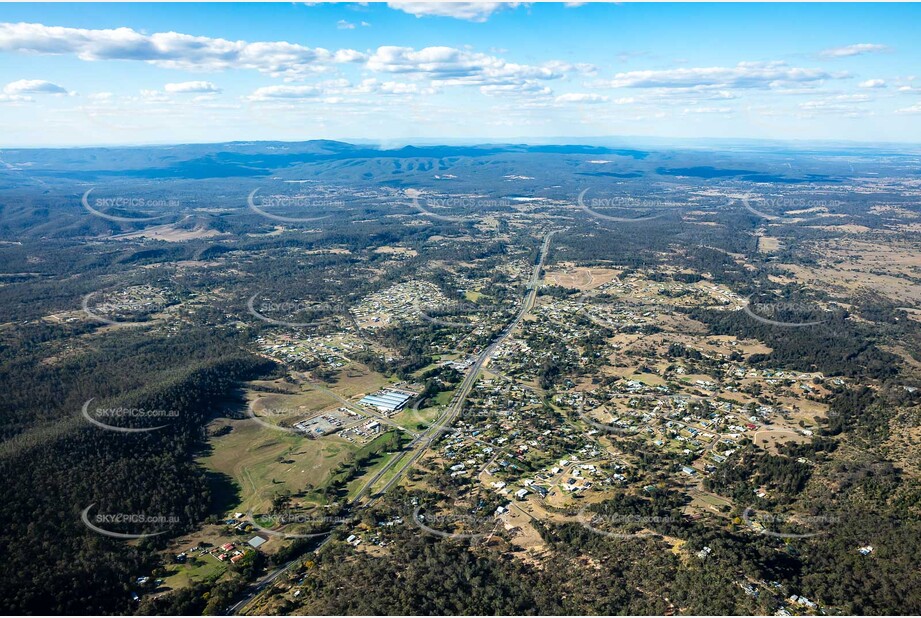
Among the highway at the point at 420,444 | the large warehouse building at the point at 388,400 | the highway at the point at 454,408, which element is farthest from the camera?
the large warehouse building at the point at 388,400

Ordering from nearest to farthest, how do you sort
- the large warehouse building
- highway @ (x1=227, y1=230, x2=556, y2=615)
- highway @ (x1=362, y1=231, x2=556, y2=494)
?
highway @ (x1=227, y1=230, x2=556, y2=615) < highway @ (x1=362, y1=231, x2=556, y2=494) < the large warehouse building

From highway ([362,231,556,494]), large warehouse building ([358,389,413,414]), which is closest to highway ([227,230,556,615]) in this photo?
highway ([362,231,556,494])

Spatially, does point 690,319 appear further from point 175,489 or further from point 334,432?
point 175,489

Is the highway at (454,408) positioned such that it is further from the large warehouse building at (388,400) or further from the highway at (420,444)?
the large warehouse building at (388,400)

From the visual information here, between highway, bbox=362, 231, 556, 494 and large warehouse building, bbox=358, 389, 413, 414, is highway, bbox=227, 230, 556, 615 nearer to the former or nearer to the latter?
highway, bbox=362, 231, 556, 494

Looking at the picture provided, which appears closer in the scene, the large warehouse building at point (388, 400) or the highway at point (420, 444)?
the highway at point (420, 444)

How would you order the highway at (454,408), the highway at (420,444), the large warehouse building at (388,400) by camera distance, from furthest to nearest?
1. the large warehouse building at (388,400)
2. the highway at (454,408)
3. the highway at (420,444)

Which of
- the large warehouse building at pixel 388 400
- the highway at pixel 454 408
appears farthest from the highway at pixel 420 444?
the large warehouse building at pixel 388 400

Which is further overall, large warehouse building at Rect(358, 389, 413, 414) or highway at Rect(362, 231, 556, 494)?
large warehouse building at Rect(358, 389, 413, 414)

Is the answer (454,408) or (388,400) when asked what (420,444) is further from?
(388,400)

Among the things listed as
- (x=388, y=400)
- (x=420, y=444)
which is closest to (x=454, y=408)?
(x=388, y=400)

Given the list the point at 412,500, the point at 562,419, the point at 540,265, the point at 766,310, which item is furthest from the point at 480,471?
the point at 540,265
